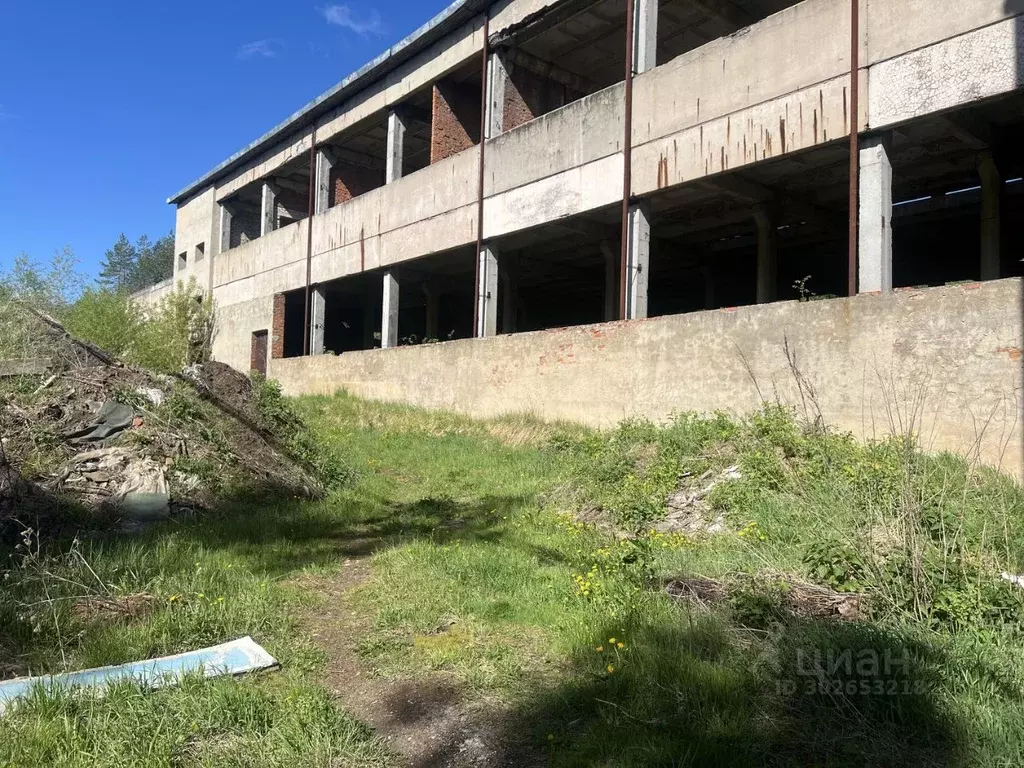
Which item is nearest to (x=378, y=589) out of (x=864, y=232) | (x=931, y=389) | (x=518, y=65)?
(x=931, y=389)

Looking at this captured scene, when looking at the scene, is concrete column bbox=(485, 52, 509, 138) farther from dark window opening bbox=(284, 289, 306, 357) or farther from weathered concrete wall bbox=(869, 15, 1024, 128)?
dark window opening bbox=(284, 289, 306, 357)

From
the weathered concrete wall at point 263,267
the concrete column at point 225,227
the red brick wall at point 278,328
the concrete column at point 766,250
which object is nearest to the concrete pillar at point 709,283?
the concrete column at point 766,250

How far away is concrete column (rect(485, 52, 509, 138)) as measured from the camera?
1403 cm

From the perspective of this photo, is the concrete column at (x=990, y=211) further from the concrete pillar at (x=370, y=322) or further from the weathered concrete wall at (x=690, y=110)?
the concrete pillar at (x=370, y=322)

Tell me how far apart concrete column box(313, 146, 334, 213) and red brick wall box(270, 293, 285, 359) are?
3.08m

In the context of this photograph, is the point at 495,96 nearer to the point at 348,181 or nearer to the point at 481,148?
the point at 481,148

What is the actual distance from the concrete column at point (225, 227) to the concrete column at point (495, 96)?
13660 millimetres

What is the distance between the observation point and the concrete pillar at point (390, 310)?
16.6 m

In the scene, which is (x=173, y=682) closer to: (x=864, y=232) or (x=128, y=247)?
(x=864, y=232)

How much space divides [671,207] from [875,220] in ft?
17.1

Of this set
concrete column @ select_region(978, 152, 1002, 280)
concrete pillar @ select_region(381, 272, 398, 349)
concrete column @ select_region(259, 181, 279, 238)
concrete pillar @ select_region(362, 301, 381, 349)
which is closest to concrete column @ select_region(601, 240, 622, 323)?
concrete pillar @ select_region(381, 272, 398, 349)

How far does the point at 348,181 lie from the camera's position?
66.0ft

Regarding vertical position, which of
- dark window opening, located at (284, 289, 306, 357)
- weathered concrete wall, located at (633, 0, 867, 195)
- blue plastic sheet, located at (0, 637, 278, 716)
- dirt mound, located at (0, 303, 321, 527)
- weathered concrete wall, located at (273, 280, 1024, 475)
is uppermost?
weathered concrete wall, located at (633, 0, 867, 195)

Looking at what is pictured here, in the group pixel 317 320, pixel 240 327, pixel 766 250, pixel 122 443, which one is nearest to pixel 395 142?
pixel 317 320
